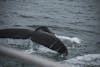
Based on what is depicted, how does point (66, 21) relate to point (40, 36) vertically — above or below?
below

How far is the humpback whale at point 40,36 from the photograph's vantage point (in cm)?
633

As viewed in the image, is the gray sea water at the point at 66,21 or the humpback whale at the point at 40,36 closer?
the humpback whale at the point at 40,36

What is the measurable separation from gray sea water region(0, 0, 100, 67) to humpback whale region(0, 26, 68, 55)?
336mm

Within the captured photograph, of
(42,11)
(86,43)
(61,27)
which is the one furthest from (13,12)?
(86,43)

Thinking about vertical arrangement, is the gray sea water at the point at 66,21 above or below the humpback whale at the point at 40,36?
below

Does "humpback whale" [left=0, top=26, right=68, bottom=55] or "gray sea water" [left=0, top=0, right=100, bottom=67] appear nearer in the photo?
"humpback whale" [left=0, top=26, right=68, bottom=55]

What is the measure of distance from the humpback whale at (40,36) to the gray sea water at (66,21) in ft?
1.10

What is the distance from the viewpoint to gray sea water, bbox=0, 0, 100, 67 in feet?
26.9

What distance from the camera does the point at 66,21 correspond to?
12.5m

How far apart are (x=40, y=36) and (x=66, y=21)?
6372 mm

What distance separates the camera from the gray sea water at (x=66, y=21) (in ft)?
26.9

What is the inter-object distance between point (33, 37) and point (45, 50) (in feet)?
2.77

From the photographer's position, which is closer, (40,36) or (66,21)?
(40,36)

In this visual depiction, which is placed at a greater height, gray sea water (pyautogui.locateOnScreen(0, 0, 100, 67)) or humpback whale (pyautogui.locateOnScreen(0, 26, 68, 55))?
humpback whale (pyautogui.locateOnScreen(0, 26, 68, 55))
